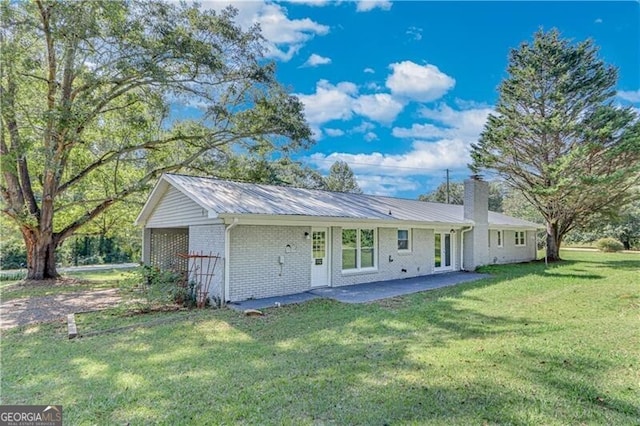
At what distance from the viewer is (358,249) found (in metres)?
12.7

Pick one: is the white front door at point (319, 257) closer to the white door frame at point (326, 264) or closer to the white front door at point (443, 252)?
the white door frame at point (326, 264)

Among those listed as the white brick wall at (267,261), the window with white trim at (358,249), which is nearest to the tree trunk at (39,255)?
the white brick wall at (267,261)

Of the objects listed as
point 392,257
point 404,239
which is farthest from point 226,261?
point 404,239

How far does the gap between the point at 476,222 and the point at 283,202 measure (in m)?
10.4

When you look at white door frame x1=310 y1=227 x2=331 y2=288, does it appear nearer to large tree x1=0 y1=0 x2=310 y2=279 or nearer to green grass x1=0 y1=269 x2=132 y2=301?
green grass x1=0 y1=269 x2=132 y2=301

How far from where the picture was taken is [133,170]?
1934cm

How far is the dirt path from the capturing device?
879 cm

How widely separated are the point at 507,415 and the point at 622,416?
1100 millimetres

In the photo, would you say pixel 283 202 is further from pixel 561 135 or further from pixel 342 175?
pixel 342 175

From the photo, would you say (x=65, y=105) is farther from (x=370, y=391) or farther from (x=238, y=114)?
(x=370, y=391)

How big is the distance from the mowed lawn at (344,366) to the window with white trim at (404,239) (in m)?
5.47

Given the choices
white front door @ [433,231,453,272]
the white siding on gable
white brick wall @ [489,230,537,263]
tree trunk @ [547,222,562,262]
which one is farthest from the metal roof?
tree trunk @ [547,222,562,262]

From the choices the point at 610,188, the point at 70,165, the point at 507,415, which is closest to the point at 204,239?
the point at 507,415

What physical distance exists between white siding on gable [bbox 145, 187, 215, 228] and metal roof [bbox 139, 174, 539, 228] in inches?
22.8
